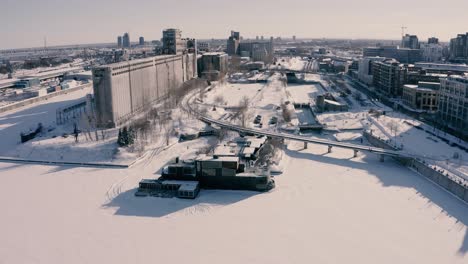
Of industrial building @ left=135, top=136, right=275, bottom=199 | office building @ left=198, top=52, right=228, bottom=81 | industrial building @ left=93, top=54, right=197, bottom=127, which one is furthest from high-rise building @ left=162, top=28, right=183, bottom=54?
industrial building @ left=135, top=136, right=275, bottom=199

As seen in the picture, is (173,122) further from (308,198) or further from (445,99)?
(445,99)

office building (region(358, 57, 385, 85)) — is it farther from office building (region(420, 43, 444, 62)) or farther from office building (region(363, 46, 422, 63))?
office building (region(420, 43, 444, 62))

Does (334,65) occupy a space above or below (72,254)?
above

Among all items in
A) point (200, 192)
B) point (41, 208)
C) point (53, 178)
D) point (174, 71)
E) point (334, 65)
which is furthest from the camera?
point (334, 65)

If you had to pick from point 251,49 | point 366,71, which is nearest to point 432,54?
point 366,71

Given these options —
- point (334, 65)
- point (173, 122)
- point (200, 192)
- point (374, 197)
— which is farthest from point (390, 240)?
point (334, 65)

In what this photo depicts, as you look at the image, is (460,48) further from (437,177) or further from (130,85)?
(437,177)
